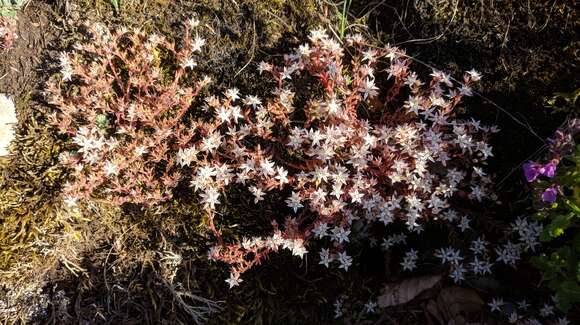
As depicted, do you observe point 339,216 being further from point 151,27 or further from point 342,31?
point 151,27

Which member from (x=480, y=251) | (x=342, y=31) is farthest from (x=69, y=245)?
(x=480, y=251)

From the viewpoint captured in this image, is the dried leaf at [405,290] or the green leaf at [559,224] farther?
the dried leaf at [405,290]

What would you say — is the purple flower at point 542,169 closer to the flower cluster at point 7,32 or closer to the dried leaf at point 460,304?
the dried leaf at point 460,304

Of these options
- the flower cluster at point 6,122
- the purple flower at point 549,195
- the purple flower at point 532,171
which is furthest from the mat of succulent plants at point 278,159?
the purple flower at point 549,195

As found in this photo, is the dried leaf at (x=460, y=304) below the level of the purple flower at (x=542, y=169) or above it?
below

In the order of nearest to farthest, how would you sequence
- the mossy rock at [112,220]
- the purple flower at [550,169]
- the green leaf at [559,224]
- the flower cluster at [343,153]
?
the green leaf at [559,224]
the purple flower at [550,169]
the flower cluster at [343,153]
the mossy rock at [112,220]

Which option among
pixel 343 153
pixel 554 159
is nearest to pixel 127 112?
pixel 343 153

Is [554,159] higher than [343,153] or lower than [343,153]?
higher

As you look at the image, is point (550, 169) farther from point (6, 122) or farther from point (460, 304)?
point (6, 122)
